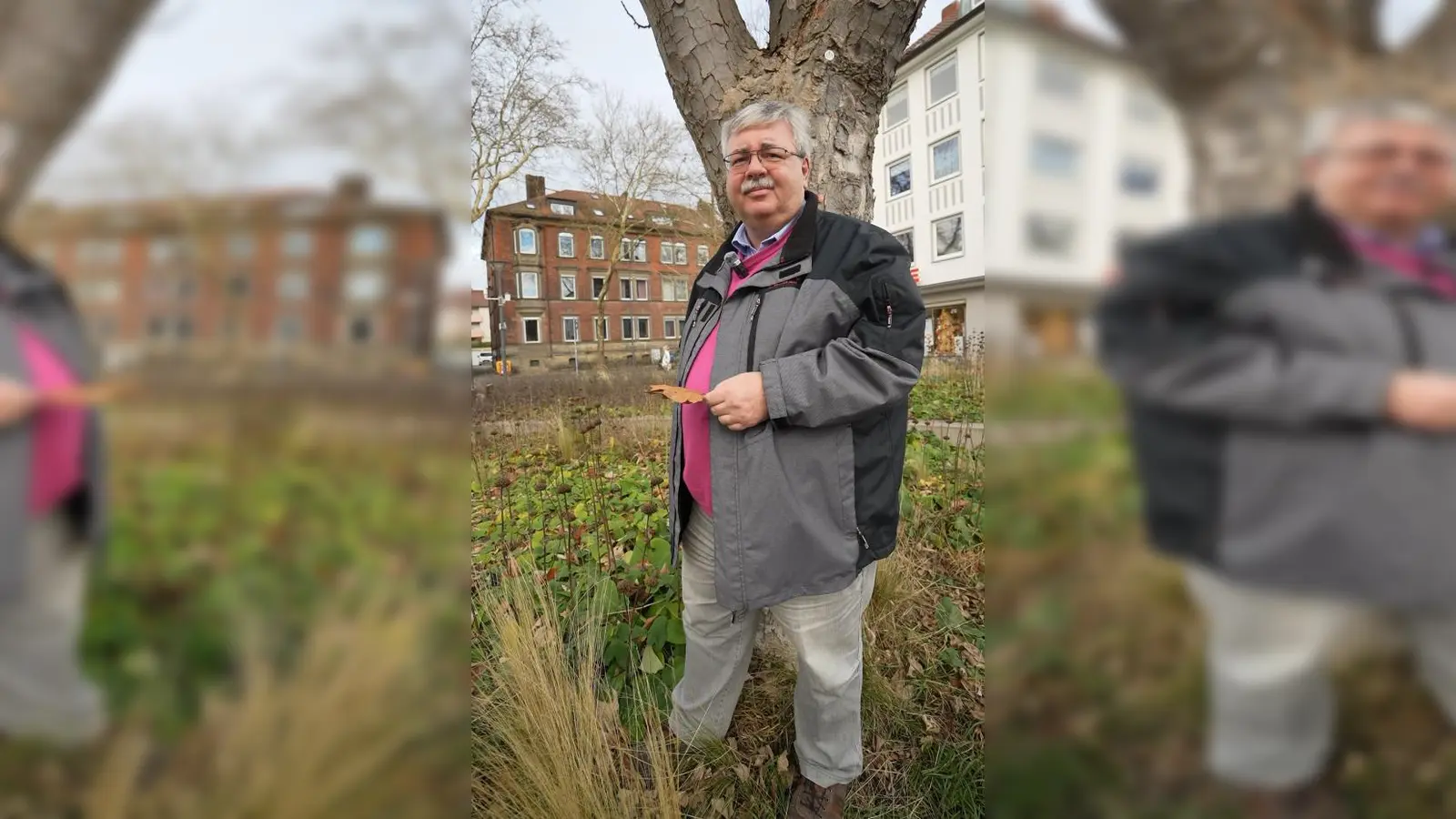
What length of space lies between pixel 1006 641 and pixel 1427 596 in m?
0.29

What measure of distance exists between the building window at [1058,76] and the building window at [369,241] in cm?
52

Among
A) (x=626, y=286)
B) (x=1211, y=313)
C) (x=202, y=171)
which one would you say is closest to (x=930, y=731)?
(x=1211, y=313)

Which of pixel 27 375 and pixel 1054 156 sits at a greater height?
pixel 1054 156

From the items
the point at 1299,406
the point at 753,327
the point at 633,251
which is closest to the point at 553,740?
the point at 753,327

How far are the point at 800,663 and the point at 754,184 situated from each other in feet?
4.73

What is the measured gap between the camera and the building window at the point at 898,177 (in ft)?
39.3

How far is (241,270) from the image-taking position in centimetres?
44

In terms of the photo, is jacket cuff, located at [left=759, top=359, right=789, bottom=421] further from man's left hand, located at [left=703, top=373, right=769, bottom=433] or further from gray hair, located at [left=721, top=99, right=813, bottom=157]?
gray hair, located at [left=721, top=99, right=813, bottom=157]

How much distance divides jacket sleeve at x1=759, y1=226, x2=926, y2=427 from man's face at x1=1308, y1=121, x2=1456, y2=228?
1291mm

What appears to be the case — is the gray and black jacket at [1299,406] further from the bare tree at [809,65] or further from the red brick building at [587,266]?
the red brick building at [587,266]

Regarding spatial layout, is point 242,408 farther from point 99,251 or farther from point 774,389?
point 774,389

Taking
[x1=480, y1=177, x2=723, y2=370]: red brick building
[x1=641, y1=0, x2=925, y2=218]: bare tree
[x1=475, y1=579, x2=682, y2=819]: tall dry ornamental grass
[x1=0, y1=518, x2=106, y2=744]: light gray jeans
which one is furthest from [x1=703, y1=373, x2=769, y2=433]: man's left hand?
[x1=480, y1=177, x2=723, y2=370]: red brick building

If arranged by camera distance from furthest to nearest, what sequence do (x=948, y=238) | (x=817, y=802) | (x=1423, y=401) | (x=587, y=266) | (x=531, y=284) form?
1. (x=531, y=284)
2. (x=587, y=266)
3. (x=948, y=238)
4. (x=817, y=802)
5. (x=1423, y=401)

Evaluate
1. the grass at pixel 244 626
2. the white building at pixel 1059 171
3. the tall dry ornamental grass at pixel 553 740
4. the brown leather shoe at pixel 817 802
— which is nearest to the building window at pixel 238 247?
the grass at pixel 244 626
